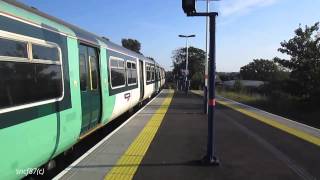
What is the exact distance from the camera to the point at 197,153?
10203mm

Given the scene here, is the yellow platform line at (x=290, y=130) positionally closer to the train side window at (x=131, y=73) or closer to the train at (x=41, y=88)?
the train side window at (x=131, y=73)

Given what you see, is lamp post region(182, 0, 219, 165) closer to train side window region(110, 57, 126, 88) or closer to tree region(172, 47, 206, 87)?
train side window region(110, 57, 126, 88)

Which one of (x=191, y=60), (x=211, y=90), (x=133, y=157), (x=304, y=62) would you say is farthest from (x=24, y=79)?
(x=191, y=60)

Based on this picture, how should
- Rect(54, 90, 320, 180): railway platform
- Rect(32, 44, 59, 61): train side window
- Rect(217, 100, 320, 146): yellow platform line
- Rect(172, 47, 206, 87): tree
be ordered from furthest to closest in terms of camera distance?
Rect(172, 47, 206, 87): tree < Rect(217, 100, 320, 146): yellow platform line < Rect(54, 90, 320, 180): railway platform < Rect(32, 44, 59, 61): train side window

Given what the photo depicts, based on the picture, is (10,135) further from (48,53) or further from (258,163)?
(258,163)

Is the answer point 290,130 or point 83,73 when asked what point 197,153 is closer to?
point 83,73

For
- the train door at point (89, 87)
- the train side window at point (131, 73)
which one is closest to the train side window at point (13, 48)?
the train door at point (89, 87)

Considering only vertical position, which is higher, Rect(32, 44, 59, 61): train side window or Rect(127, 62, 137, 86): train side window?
Rect(32, 44, 59, 61): train side window

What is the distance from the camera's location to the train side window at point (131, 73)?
19272 millimetres

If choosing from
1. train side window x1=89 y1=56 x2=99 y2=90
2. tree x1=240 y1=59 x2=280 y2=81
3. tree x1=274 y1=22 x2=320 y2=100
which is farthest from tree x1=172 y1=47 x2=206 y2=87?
train side window x1=89 y1=56 x2=99 y2=90

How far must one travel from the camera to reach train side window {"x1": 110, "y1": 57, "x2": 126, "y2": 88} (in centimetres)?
1457

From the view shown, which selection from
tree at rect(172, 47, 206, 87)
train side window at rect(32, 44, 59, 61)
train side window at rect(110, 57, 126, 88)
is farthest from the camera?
tree at rect(172, 47, 206, 87)

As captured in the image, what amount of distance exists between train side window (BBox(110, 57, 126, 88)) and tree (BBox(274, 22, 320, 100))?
21.1 meters

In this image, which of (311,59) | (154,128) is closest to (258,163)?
(154,128)
